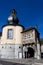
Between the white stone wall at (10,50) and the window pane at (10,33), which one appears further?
the window pane at (10,33)

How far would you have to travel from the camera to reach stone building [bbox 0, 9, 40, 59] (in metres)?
38.8

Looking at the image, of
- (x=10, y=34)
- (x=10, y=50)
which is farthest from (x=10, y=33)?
(x=10, y=50)

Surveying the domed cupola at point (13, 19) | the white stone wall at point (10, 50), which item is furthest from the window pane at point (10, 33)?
the domed cupola at point (13, 19)

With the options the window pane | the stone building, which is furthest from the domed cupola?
the window pane

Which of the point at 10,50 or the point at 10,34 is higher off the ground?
the point at 10,34

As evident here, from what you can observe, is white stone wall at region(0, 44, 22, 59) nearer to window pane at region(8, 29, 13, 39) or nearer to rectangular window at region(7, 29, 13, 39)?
rectangular window at region(7, 29, 13, 39)

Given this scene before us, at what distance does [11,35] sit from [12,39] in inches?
52.5

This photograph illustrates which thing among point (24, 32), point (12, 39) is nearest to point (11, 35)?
point (12, 39)

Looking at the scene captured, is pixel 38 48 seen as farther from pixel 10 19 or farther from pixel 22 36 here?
pixel 10 19

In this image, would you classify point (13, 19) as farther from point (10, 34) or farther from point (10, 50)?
point (10, 50)

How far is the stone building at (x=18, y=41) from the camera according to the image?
3878cm

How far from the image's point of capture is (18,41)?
40.8 m

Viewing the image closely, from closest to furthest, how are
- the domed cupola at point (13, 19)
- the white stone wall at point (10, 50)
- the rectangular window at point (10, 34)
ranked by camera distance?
the white stone wall at point (10, 50) → the rectangular window at point (10, 34) → the domed cupola at point (13, 19)

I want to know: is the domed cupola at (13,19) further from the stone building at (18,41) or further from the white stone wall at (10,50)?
the white stone wall at (10,50)
